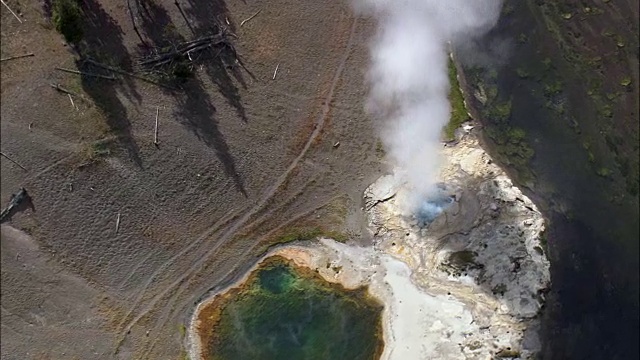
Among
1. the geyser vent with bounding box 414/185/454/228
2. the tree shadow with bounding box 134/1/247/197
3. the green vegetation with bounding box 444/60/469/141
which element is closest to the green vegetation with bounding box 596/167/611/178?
the green vegetation with bounding box 444/60/469/141

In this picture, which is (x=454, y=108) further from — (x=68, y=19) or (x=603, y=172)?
(x=68, y=19)

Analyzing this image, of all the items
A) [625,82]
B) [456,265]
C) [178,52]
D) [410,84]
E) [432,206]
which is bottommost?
[456,265]

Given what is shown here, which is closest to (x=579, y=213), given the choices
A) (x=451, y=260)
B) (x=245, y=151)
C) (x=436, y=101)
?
(x=451, y=260)

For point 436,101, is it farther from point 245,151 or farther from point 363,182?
point 245,151

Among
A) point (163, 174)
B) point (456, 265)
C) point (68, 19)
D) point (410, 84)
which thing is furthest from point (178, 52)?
point (456, 265)

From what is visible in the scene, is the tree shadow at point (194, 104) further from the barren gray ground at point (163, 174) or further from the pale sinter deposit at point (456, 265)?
the pale sinter deposit at point (456, 265)

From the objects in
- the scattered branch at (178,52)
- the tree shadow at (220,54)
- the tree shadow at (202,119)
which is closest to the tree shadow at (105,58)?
the scattered branch at (178,52)
